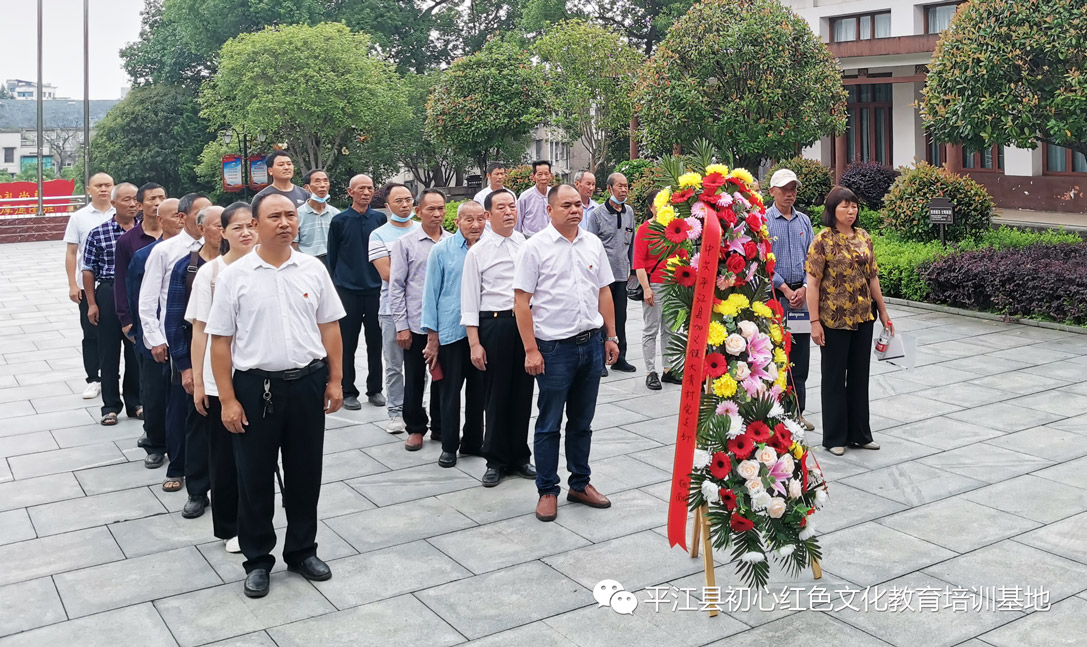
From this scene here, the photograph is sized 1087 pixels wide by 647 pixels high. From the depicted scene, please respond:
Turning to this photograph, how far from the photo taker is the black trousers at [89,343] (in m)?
9.43

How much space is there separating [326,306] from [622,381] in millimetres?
4902

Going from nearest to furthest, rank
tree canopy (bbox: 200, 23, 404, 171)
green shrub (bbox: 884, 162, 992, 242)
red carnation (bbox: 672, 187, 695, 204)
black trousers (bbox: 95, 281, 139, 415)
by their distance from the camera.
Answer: red carnation (bbox: 672, 187, 695, 204) → black trousers (bbox: 95, 281, 139, 415) → green shrub (bbox: 884, 162, 992, 242) → tree canopy (bbox: 200, 23, 404, 171)

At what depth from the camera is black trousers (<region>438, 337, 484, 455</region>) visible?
7.46m

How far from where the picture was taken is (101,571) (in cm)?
576

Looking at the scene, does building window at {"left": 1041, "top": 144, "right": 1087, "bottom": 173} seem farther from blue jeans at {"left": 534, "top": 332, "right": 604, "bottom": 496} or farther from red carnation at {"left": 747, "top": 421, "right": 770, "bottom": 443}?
red carnation at {"left": 747, "top": 421, "right": 770, "bottom": 443}

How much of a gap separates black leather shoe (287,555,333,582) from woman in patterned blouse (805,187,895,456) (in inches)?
138

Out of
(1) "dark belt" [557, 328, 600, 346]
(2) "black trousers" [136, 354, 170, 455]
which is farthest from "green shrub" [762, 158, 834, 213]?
(1) "dark belt" [557, 328, 600, 346]

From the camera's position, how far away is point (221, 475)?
231 inches

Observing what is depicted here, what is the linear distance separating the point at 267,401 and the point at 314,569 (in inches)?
33.9

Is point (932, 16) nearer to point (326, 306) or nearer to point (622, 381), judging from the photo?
point (622, 381)

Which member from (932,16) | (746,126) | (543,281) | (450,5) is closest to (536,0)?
(450,5)

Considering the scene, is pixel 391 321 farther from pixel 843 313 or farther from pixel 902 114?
pixel 902 114

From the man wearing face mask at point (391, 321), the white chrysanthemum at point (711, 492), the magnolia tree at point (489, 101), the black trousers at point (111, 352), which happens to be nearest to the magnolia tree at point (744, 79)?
the magnolia tree at point (489, 101)

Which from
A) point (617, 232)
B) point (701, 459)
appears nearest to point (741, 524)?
point (701, 459)
